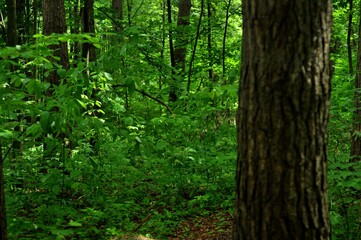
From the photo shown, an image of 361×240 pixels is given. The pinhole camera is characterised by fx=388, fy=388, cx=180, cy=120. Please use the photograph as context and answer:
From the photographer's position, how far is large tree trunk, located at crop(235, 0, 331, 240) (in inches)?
91.4

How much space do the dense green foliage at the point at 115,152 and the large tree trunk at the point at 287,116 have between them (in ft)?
4.56

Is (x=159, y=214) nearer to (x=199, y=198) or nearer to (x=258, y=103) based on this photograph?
(x=199, y=198)

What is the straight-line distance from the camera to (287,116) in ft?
7.67

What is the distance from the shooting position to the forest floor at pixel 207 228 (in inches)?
214

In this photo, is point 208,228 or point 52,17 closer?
point 208,228

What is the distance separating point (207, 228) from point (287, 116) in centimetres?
383

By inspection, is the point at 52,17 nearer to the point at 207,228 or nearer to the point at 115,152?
the point at 115,152

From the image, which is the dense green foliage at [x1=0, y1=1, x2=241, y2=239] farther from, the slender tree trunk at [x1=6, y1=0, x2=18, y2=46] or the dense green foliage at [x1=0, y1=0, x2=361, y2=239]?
the slender tree trunk at [x1=6, y1=0, x2=18, y2=46]

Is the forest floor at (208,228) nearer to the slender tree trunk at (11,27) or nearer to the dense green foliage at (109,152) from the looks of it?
the dense green foliage at (109,152)

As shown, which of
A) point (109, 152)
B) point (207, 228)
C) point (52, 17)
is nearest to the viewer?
point (207, 228)

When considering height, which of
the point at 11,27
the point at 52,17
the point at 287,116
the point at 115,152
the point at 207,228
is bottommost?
the point at 207,228

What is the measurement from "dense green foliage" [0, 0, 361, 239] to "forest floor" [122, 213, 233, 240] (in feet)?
0.42

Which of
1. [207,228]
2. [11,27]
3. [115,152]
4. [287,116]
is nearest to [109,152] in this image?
[115,152]

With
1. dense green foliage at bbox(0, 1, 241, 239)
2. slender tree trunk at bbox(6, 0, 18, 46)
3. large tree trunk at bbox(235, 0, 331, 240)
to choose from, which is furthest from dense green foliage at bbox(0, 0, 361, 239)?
large tree trunk at bbox(235, 0, 331, 240)
